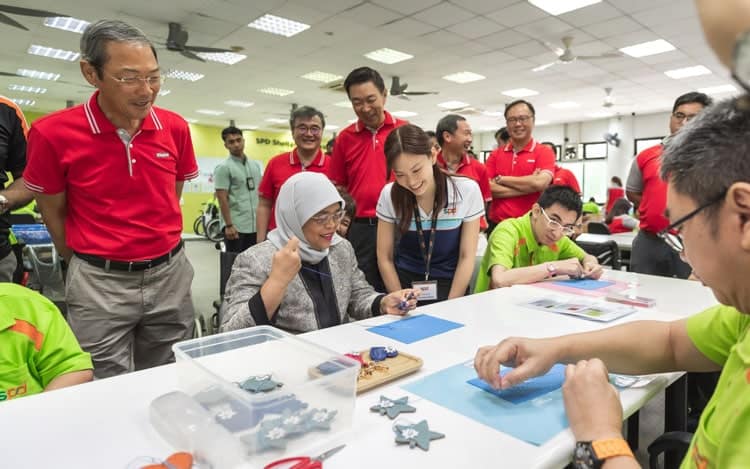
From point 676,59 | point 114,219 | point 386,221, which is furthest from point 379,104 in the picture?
point 676,59

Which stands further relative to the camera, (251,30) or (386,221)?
(251,30)

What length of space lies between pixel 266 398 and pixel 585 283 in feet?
5.72

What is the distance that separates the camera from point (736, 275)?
1.97 ft

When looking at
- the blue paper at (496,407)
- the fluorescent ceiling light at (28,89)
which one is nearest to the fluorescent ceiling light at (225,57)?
the fluorescent ceiling light at (28,89)

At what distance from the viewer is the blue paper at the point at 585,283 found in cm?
200

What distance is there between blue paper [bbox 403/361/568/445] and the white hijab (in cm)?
72

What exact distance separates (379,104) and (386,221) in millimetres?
815

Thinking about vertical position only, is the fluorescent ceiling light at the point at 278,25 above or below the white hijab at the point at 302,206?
above

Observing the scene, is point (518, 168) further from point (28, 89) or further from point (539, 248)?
point (28, 89)

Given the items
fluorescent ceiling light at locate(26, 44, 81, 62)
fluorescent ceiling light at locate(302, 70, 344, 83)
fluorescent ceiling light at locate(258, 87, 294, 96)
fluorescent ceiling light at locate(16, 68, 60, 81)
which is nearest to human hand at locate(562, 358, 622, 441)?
fluorescent ceiling light at locate(302, 70, 344, 83)

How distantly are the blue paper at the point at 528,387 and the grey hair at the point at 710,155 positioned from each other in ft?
1.66

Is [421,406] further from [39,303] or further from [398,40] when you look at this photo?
[398,40]

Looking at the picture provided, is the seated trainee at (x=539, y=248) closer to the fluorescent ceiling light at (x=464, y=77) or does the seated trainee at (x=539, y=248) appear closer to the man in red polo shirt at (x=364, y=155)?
the man in red polo shirt at (x=364, y=155)

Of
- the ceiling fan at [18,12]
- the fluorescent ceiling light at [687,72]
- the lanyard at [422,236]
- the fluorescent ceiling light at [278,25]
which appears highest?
the fluorescent ceiling light at [278,25]
